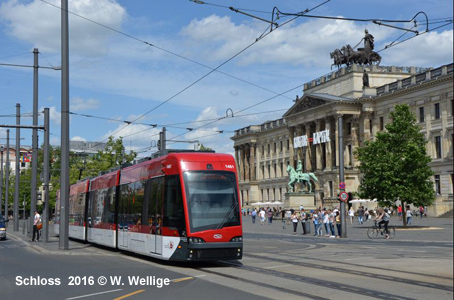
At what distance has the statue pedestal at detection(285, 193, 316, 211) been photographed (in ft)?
226

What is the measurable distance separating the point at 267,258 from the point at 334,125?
77.7 meters

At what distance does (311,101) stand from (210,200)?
84.9 metres

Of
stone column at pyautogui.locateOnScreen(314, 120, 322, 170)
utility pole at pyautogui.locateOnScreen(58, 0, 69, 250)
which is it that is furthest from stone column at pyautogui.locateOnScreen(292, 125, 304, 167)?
utility pole at pyautogui.locateOnScreen(58, 0, 69, 250)

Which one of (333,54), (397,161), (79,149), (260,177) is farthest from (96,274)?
(79,149)

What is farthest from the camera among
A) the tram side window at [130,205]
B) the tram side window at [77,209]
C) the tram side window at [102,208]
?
the tram side window at [77,209]

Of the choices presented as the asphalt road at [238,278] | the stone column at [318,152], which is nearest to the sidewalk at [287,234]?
the asphalt road at [238,278]

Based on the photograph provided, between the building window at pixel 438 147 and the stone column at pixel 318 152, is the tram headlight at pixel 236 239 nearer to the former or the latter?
the building window at pixel 438 147

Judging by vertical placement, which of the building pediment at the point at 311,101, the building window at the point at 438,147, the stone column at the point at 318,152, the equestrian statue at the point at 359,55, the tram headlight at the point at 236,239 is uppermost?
the equestrian statue at the point at 359,55

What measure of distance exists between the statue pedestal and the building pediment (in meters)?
25.8

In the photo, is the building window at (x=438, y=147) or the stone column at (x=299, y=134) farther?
the stone column at (x=299, y=134)

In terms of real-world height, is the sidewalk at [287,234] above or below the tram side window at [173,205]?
below

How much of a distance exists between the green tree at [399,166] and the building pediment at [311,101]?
42762 millimetres

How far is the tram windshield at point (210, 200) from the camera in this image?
1709cm

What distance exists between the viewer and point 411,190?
1882 inches
